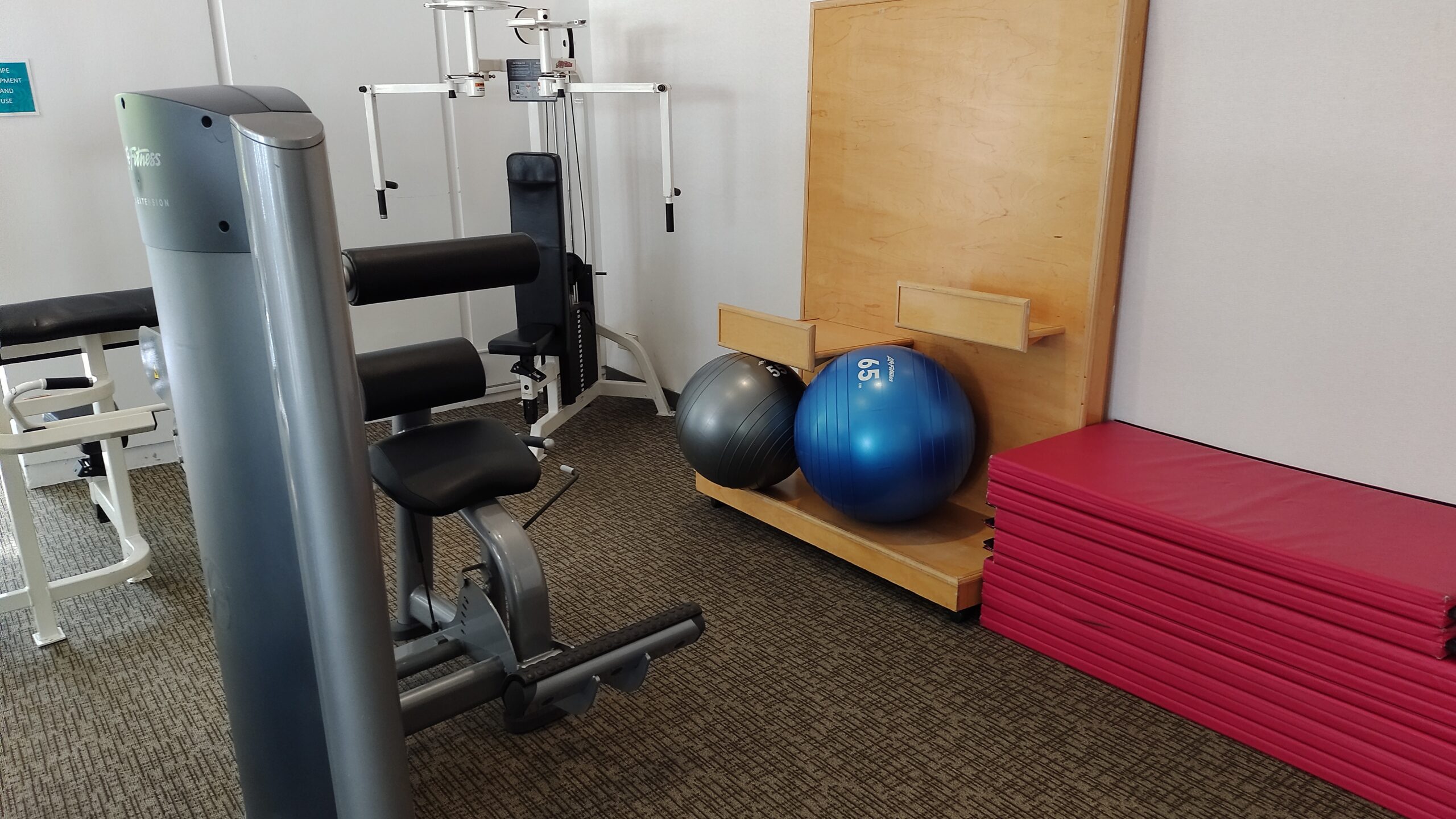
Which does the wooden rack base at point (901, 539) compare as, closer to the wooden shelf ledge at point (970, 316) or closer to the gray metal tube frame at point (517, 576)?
the wooden shelf ledge at point (970, 316)

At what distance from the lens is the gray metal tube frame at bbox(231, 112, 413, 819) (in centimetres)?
123

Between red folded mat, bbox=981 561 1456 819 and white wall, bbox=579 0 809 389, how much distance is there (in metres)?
1.72

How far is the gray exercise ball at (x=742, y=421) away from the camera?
2943mm

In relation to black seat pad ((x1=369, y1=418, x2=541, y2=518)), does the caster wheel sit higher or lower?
lower

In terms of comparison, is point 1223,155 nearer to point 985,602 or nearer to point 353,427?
point 985,602

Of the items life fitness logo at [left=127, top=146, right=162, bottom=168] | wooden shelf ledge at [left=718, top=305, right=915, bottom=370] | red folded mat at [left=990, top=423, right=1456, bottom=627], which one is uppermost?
life fitness logo at [left=127, top=146, right=162, bottom=168]

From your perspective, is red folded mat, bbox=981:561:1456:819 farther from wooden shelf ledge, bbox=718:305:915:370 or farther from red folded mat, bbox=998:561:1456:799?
wooden shelf ledge, bbox=718:305:915:370

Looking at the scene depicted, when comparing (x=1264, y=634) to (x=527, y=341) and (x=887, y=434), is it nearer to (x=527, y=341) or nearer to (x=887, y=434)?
(x=887, y=434)

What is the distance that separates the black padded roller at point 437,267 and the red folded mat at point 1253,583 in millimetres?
1395

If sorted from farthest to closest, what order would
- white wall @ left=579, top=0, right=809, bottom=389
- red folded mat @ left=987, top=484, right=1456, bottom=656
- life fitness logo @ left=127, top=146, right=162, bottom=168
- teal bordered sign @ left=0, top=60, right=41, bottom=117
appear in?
white wall @ left=579, top=0, right=809, bottom=389, teal bordered sign @ left=0, top=60, right=41, bottom=117, red folded mat @ left=987, top=484, right=1456, bottom=656, life fitness logo @ left=127, top=146, right=162, bottom=168

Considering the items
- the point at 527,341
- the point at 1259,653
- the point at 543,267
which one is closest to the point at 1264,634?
the point at 1259,653

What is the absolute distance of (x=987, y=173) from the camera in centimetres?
277

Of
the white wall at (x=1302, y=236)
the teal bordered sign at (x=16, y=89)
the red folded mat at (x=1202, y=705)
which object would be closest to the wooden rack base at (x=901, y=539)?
the red folded mat at (x=1202, y=705)

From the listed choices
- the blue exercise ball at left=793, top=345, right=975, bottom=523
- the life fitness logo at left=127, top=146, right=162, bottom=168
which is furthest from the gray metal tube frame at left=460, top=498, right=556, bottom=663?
the blue exercise ball at left=793, top=345, right=975, bottom=523
